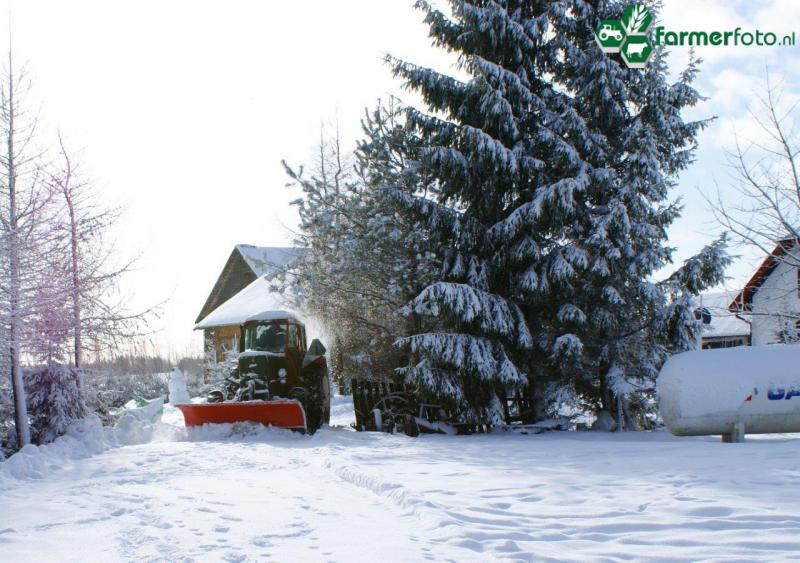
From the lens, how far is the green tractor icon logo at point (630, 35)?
541 inches

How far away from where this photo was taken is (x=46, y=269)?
→ 427 inches

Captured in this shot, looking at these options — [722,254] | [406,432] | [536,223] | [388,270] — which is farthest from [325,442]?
[722,254]

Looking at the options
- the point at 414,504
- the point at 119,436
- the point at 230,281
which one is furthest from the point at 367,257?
the point at 230,281

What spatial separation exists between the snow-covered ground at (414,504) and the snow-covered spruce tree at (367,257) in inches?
224

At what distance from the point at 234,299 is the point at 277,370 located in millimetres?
17814

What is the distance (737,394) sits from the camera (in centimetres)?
974

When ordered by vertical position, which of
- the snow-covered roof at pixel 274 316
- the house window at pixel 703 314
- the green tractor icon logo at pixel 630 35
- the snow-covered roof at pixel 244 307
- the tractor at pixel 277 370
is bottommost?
the tractor at pixel 277 370

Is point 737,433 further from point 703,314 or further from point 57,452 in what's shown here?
point 57,452

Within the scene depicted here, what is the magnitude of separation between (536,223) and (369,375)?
7183 millimetres

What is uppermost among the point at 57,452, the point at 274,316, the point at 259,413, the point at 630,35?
the point at 630,35

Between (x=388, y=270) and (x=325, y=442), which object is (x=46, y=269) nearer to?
(x=325, y=442)

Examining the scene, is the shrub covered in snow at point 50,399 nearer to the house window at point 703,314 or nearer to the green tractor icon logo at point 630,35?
the house window at point 703,314

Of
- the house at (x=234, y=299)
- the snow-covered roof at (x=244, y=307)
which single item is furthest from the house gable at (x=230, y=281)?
the snow-covered roof at (x=244, y=307)

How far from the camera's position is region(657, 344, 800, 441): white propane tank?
9727 mm
